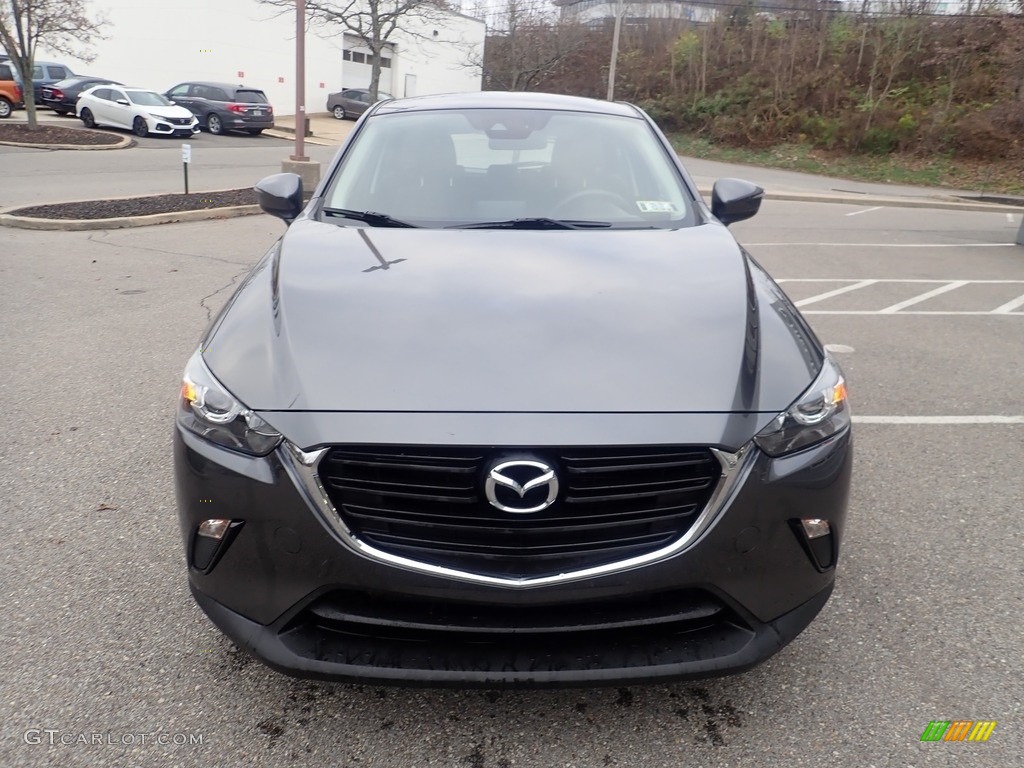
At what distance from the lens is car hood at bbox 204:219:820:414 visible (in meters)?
2.14

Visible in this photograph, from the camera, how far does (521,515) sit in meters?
2.04

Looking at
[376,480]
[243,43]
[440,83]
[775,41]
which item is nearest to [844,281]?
[376,480]

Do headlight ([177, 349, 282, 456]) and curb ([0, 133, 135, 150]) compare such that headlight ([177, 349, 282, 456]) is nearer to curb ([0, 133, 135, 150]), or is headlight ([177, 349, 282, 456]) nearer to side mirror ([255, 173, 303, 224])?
side mirror ([255, 173, 303, 224])

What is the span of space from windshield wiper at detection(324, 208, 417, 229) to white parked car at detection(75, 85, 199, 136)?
26237 mm

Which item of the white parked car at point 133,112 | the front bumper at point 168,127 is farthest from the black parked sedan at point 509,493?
the white parked car at point 133,112

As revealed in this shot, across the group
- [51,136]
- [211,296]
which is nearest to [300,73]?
[211,296]

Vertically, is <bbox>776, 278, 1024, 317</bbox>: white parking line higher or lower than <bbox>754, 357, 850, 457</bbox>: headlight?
lower

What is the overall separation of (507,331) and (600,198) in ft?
4.74

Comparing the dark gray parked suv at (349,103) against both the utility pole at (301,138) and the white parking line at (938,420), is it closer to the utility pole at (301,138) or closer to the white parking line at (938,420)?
the utility pole at (301,138)

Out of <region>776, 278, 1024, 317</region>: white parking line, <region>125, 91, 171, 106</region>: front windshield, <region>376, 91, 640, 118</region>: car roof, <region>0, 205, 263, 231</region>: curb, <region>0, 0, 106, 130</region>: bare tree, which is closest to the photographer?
<region>376, 91, 640, 118</region>: car roof

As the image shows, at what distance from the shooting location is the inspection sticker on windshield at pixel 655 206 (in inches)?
139

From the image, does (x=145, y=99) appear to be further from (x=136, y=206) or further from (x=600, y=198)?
(x=600, y=198)

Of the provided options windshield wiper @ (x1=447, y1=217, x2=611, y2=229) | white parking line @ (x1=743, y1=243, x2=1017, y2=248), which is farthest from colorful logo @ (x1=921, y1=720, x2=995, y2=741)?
Result: white parking line @ (x1=743, y1=243, x2=1017, y2=248)

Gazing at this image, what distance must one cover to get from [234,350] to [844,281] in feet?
26.2
